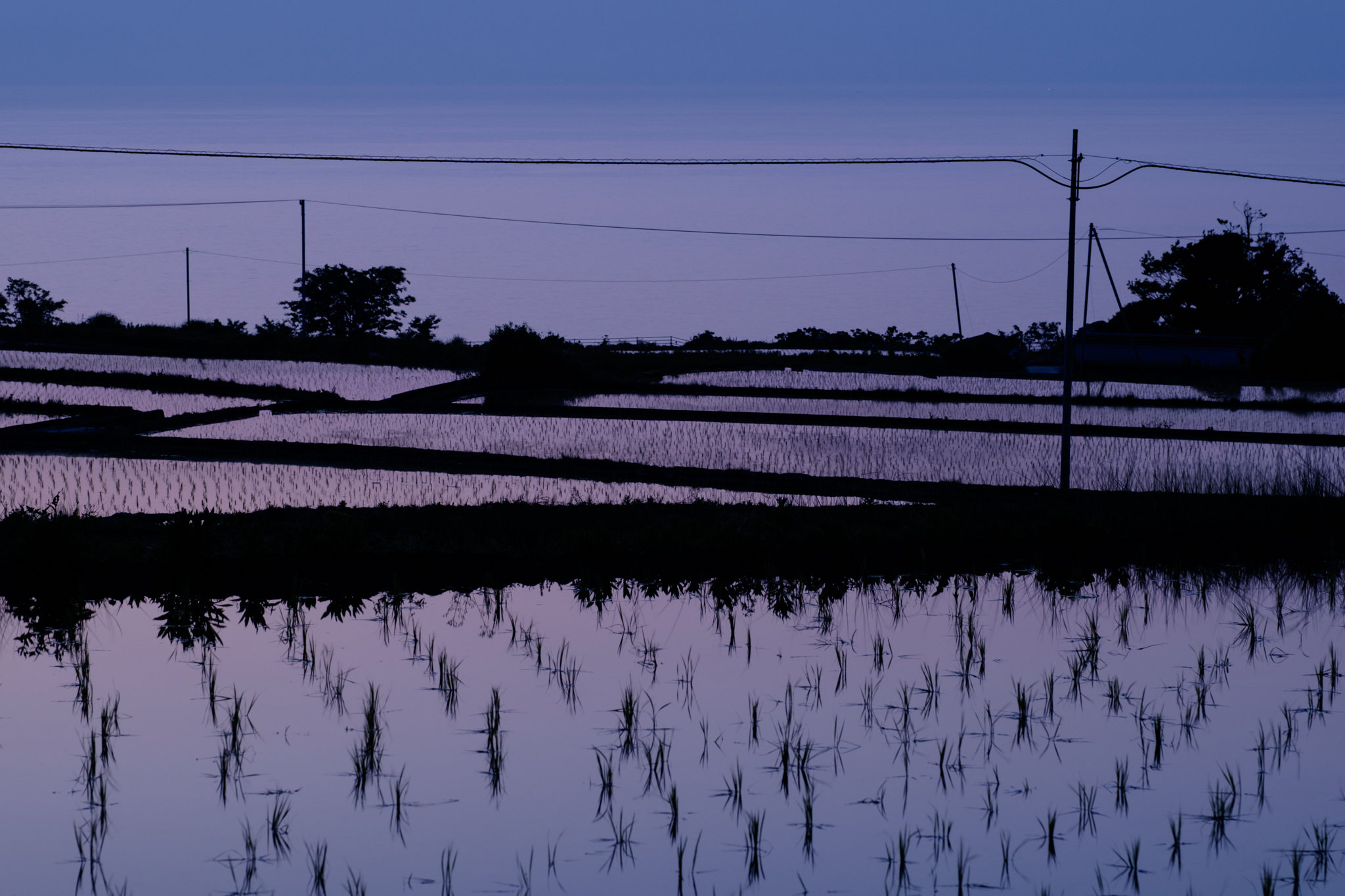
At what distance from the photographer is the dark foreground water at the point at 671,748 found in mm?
4789

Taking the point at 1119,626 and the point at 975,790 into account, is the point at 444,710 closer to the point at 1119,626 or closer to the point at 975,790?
the point at 975,790

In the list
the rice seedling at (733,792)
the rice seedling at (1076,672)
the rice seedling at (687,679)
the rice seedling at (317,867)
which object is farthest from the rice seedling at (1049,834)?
the rice seedling at (317,867)

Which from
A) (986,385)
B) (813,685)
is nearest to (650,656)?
(813,685)

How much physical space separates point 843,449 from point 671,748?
10.5 m

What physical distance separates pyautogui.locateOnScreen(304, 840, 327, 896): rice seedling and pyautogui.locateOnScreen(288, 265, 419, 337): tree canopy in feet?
113

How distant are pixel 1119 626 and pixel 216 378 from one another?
59.8 feet

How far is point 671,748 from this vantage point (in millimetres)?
5996

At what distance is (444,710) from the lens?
21.3ft

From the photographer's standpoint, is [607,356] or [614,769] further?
[607,356]

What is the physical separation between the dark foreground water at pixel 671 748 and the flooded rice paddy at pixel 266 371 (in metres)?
14.0

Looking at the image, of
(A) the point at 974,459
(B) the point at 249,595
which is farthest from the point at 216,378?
(B) the point at 249,595

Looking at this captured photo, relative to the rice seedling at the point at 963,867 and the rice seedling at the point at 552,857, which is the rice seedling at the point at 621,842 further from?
the rice seedling at the point at 963,867

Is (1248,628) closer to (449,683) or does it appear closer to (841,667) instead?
(841,667)

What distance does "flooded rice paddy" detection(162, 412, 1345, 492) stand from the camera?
13.9 meters
